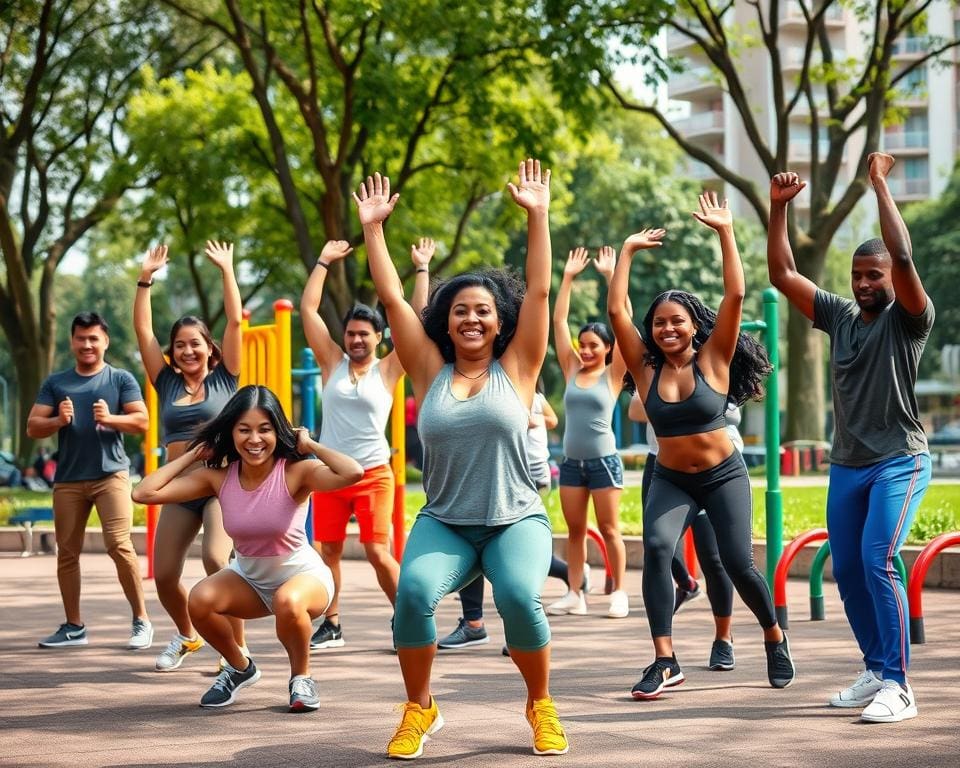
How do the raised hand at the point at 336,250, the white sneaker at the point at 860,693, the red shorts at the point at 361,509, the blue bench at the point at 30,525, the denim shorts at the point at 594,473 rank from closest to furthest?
the white sneaker at the point at 860,693, the raised hand at the point at 336,250, the red shorts at the point at 361,509, the denim shorts at the point at 594,473, the blue bench at the point at 30,525

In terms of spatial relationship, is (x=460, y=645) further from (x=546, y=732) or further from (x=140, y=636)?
(x=546, y=732)

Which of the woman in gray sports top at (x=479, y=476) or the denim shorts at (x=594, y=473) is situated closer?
the woman in gray sports top at (x=479, y=476)

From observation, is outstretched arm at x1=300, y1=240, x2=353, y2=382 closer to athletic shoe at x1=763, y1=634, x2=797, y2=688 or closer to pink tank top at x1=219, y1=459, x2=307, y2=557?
pink tank top at x1=219, y1=459, x2=307, y2=557

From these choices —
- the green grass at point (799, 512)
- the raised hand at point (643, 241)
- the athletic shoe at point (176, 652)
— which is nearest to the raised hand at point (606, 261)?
the raised hand at point (643, 241)

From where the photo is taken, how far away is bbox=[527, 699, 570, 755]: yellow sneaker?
17.9 feet

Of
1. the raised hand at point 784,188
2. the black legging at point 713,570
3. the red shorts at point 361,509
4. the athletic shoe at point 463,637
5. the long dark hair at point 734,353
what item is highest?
the raised hand at point 784,188

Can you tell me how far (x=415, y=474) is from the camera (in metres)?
35.6

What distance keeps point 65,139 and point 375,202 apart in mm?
25302

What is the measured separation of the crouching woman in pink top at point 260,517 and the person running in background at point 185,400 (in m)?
0.97

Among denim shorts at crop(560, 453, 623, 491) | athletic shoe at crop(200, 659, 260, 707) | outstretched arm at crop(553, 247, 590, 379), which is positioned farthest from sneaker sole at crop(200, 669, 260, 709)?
denim shorts at crop(560, 453, 623, 491)

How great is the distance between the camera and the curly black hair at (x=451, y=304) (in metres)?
5.81

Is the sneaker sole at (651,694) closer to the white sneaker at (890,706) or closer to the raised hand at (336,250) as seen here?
the white sneaker at (890,706)

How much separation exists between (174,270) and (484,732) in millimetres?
46420

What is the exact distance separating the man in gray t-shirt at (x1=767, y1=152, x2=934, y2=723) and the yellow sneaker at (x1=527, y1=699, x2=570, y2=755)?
1.33 meters
